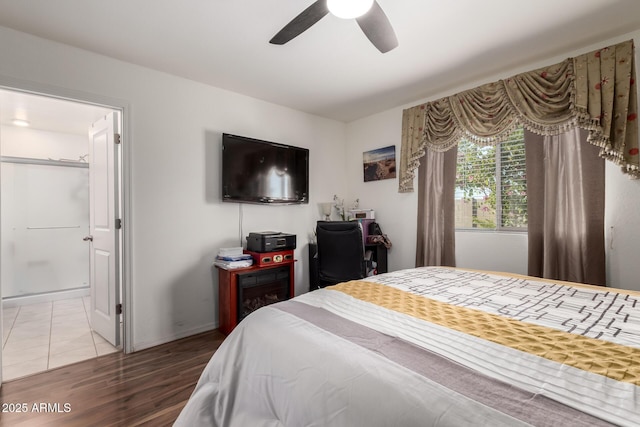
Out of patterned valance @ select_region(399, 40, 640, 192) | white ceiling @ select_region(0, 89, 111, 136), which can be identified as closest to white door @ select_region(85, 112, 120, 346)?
white ceiling @ select_region(0, 89, 111, 136)

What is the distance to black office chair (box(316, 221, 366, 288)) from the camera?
2678 mm

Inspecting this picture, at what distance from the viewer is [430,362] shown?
2.63 ft

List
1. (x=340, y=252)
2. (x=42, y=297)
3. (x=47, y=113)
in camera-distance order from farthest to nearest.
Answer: (x=42, y=297)
(x=47, y=113)
(x=340, y=252)

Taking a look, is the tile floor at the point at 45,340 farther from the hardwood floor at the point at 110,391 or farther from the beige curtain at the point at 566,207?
the beige curtain at the point at 566,207

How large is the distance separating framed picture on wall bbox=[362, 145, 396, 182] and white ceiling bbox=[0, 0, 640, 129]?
35.2 inches

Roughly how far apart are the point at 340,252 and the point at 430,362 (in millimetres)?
1966

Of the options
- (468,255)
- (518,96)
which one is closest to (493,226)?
(468,255)

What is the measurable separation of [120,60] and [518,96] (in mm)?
3404

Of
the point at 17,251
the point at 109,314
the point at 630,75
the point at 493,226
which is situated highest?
the point at 630,75

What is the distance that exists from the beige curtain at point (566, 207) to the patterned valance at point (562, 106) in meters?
0.11

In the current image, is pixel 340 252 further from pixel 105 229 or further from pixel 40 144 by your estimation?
pixel 40 144

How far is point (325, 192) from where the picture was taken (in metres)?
3.96

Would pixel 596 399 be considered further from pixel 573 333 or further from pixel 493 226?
pixel 493 226

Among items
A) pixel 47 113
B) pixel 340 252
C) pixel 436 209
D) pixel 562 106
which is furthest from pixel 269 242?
pixel 47 113
